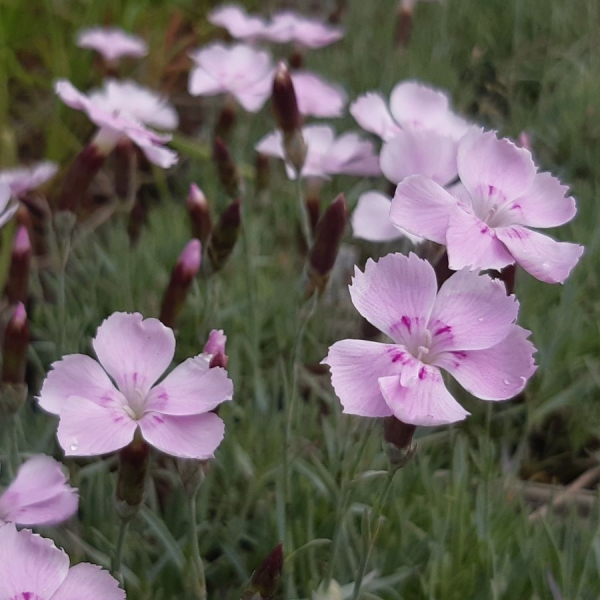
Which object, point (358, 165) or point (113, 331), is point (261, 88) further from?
point (113, 331)

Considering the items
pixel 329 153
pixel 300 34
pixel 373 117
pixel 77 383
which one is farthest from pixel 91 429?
pixel 300 34

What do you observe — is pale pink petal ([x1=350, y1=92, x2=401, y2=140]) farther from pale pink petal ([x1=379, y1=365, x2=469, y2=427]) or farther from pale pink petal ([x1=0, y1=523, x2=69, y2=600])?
pale pink petal ([x1=0, y1=523, x2=69, y2=600])

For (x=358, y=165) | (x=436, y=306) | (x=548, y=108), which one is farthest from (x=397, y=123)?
(x=548, y=108)

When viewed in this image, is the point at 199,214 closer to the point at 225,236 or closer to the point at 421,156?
the point at 225,236

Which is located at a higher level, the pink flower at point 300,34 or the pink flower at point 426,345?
the pink flower at point 426,345

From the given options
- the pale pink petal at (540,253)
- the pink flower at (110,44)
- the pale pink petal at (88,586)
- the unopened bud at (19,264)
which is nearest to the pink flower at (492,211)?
the pale pink petal at (540,253)

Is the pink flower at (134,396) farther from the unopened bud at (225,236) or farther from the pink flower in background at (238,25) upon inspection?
the pink flower in background at (238,25)
